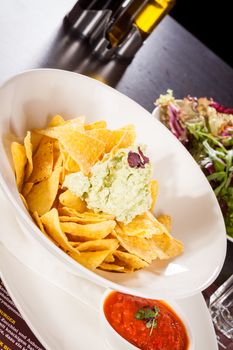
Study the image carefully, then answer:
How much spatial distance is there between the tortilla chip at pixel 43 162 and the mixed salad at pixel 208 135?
0.67 metres

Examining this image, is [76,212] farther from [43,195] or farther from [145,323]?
[145,323]

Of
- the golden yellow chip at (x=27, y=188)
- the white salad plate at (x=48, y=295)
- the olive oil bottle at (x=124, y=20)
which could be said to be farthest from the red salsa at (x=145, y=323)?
the olive oil bottle at (x=124, y=20)

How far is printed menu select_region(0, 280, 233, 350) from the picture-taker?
829mm

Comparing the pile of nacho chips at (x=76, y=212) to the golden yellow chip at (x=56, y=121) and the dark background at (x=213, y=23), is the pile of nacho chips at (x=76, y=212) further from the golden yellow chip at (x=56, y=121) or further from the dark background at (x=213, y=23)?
the dark background at (x=213, y=23)

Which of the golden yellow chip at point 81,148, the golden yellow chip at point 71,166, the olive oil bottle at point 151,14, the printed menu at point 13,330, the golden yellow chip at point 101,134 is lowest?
the printed menu at point 13,330

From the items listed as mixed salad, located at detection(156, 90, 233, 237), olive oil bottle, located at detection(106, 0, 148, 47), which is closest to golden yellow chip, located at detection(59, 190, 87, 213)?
mixed salad, located at detection(156, 90, 233, 237)

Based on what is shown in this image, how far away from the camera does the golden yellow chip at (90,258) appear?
918 millimetres

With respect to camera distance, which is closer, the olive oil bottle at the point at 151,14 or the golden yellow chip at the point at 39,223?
the golden yellow chip at the point at 39,223

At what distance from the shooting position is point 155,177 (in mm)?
1229

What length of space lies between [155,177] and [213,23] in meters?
3.30

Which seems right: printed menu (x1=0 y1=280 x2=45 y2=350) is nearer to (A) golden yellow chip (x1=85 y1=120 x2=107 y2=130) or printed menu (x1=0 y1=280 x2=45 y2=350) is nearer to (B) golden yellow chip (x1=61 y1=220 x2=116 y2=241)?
Result: (B) golden yellow chip (x1=61 y1=220 x2=116 y2=241)

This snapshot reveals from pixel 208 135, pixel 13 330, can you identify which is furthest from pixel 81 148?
pixel 208 135

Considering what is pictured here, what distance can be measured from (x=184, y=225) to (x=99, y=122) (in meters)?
0.30

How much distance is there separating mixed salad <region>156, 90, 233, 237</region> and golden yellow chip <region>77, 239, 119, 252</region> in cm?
63
